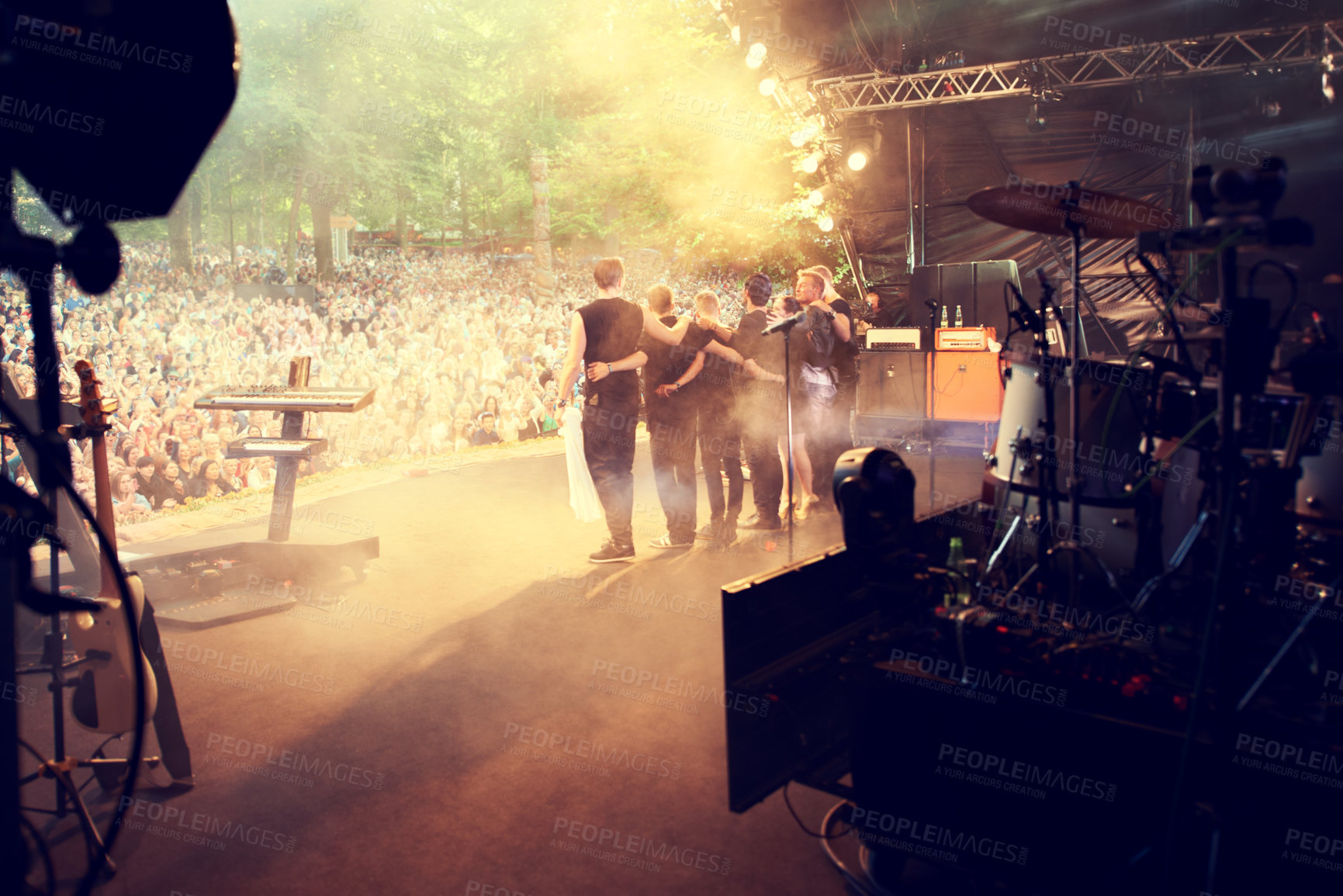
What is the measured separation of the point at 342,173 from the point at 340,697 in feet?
45.2

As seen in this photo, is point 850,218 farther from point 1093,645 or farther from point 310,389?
point 1093,645

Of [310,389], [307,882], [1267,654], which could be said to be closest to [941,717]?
[1267,654]

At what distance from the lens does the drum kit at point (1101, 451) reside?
126 inches

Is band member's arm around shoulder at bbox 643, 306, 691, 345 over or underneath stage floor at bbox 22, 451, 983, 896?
over

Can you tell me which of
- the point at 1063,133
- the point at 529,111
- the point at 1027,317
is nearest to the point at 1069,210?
the point at 1027,317

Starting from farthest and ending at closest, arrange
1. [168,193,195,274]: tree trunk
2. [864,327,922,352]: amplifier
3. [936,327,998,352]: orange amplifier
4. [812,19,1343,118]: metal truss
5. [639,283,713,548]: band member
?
[168,193,195,274]: tree trunk → [864,327,922,352]: amplifier → [936,327,998,352]: orange amplifier → [812,19,1343,118]: metal truss → [639,283,713,548]: band member

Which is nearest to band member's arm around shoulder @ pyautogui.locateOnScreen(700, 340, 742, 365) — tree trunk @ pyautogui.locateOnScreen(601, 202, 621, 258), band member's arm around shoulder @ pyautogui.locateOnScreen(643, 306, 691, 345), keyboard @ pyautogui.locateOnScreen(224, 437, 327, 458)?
band member's arm around shoulder @ pyautogui.locateOnScreen(643, 306, 691, 345)

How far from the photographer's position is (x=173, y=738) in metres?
2.86

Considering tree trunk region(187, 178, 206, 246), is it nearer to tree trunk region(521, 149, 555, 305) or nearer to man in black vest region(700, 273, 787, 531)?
tree trunk region(521, 149, 555, 305)

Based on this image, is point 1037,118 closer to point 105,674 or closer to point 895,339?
point 895,339

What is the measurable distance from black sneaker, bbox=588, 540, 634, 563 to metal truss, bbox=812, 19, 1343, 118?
6917mm

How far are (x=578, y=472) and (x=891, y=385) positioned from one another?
559cm

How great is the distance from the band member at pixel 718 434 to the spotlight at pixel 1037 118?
581cm

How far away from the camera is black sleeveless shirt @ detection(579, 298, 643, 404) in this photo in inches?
205
